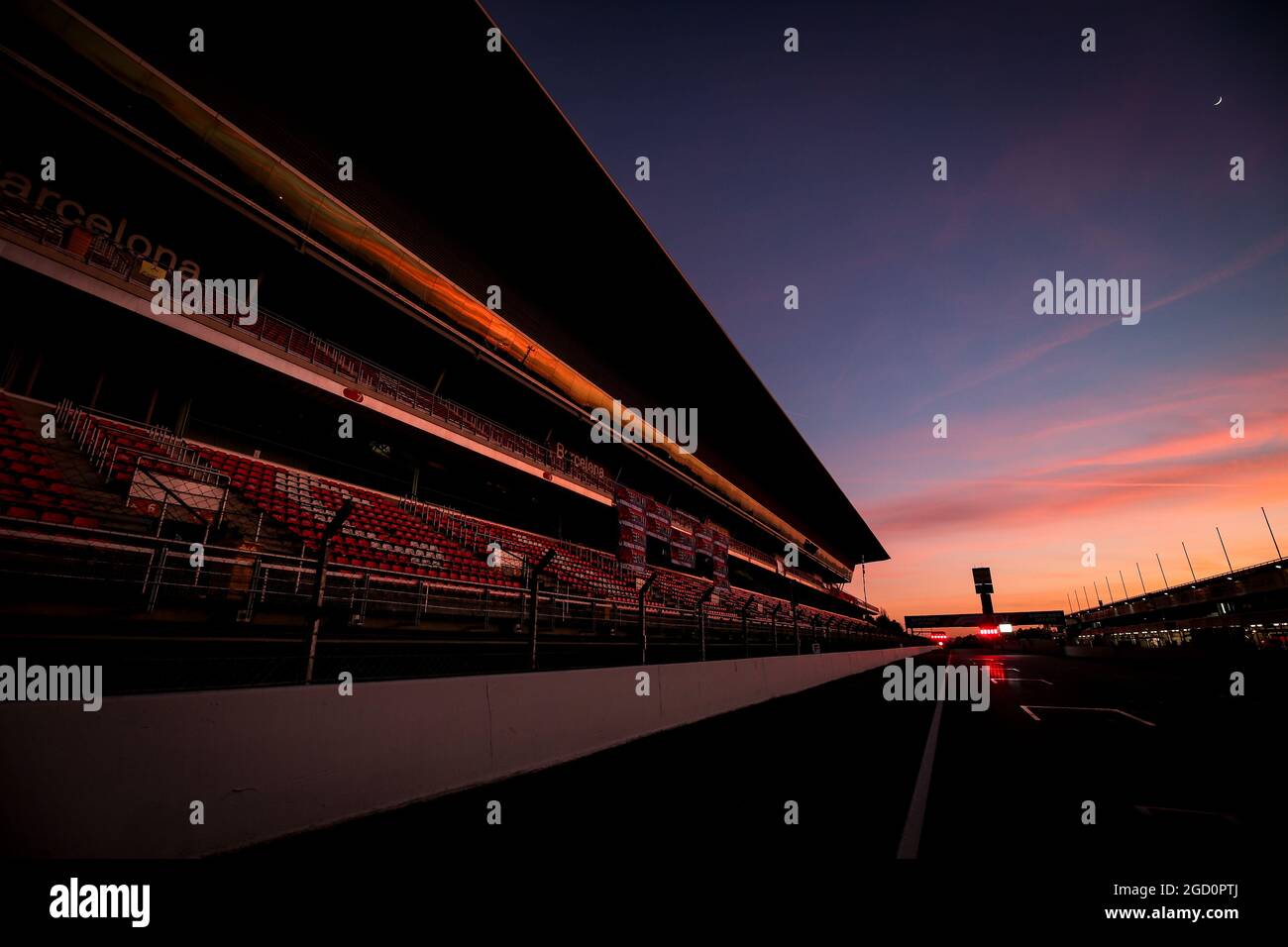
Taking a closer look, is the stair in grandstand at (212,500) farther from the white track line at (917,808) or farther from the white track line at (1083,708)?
the white track line at (1083,708)

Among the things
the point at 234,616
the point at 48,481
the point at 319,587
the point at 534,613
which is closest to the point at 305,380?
the point at 48,481

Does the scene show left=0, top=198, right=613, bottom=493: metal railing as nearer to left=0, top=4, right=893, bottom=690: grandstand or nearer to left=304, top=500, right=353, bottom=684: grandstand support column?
left=0, top=4, right=893, bottom=690: grandstand

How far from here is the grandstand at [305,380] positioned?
5.38 m

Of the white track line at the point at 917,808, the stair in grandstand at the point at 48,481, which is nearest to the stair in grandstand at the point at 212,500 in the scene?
the stair in grandstand at the point at 48,481

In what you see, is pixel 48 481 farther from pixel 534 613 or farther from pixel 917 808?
pixel 917 808

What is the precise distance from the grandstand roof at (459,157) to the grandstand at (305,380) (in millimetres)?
79

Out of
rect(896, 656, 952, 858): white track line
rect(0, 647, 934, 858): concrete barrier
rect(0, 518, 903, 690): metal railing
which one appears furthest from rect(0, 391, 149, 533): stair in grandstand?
rect(896, 656, 952, 858): white track line

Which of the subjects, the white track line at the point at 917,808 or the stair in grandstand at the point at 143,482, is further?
the stair in grandstand at the point at 143,482

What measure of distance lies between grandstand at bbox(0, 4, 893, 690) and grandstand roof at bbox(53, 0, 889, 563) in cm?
8

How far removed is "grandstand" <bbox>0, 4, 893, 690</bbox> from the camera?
5383mm

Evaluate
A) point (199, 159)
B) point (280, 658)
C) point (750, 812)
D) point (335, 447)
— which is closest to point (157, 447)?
point (335, 447)

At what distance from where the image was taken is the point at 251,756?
9.93 ft

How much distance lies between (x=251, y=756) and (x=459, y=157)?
1500cm

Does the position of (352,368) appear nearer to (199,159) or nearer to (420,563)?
(199,159)
